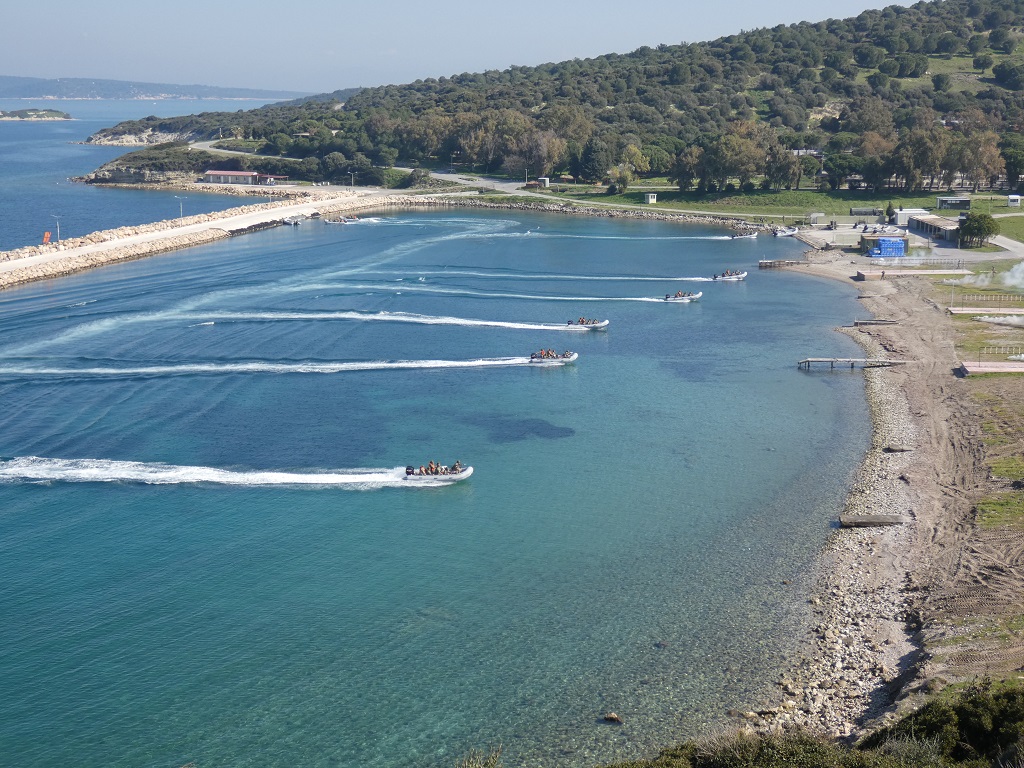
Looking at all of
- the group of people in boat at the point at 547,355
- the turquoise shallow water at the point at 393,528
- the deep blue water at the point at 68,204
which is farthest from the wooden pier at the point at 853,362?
the deep blue water at the point at 68,204

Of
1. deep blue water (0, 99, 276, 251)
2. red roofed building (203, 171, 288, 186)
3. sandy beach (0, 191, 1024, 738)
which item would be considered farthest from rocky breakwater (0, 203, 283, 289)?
sandy beach (0, 191, 1024, 738)

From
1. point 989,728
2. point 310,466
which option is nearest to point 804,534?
point 989,728

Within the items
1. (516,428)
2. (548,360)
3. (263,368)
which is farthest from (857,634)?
(263,368)

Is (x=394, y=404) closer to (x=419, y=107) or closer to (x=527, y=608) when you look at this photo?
(x=527, y=608)

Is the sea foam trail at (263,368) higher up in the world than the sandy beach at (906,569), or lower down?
higher up

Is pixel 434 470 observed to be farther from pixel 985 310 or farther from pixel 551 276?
pixel 551 276

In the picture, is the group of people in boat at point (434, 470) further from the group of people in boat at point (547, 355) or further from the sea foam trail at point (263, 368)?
the group of people in boat at point (547, 355)

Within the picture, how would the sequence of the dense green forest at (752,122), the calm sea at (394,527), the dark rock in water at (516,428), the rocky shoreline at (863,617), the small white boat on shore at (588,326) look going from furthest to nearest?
the dense green forest at (752,122) → the small white boat on shore at (588,326) → the dark rock in water at (516,428) → the calm sea at (394,527) → the rocky shoreline at (863,617)
